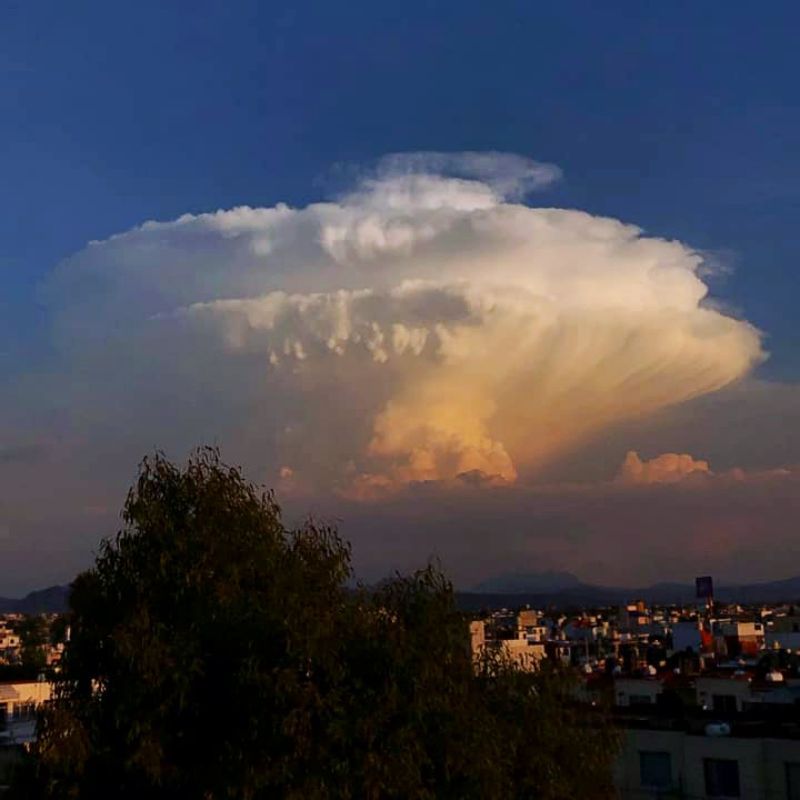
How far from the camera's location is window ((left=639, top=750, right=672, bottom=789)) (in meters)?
35.7

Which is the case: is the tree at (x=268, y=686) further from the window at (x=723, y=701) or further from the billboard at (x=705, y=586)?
the billboard at (x=705, y=586)

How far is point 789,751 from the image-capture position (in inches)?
1293

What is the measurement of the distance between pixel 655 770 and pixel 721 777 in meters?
2.18

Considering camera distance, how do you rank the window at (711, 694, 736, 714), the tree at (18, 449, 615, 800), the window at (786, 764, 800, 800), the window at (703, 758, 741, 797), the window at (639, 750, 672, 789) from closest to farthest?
the tree at (18, 449, 615, 800)
the window at (786, 764, 800, 800)
the window at (703, 758, 741, 797)
the window at (639, 750, 672, 789)
the window at (711, 694, 736, 714)

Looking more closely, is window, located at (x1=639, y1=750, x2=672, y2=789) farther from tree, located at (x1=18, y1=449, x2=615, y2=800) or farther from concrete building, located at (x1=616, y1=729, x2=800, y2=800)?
tree, located at (x1=18, y1=449, x2=615, y2=800)

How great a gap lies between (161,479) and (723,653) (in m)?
72.9

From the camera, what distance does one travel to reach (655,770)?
35.9 metres

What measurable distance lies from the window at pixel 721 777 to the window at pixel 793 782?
1.54m

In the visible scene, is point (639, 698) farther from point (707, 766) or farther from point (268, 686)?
point (268, 686)

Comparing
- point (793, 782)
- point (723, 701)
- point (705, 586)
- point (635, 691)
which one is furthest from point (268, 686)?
point (705, 586)

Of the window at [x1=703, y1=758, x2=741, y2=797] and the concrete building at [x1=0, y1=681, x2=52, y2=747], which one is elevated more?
the concrete building at [x1=0, y1=681, x2=52, y2=747]

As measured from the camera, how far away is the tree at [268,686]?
19.8 m

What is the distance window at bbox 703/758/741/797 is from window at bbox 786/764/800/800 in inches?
60.6

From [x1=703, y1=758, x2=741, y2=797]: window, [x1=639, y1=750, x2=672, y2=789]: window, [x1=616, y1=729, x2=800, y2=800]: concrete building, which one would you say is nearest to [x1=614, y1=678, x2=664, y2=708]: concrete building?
[x1=639, y1=750, x2=672, y2=789]: window
